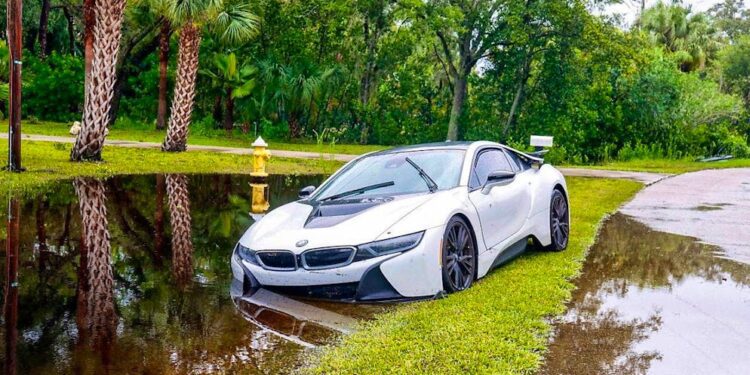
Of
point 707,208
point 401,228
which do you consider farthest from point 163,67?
point 401,228

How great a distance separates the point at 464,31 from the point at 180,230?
21.2 m

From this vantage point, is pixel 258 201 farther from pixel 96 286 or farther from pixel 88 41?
pixel 88 41

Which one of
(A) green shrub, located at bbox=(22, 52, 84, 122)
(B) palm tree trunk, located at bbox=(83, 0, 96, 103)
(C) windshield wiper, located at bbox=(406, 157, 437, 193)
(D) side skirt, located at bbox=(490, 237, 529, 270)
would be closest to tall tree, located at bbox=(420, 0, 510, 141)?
(B) palm tree trunk, located at bbox=(83, 0, 96, 103)

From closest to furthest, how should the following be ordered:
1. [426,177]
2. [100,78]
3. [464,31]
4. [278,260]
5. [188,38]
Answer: [278,260]
[426,177]
[100,78]
[188,38]
[464,31]

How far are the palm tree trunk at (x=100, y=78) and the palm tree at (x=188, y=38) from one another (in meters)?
2.90

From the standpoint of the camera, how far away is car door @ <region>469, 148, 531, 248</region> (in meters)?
6.82

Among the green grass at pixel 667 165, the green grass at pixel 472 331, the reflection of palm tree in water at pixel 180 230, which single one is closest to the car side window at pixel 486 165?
the green grass at pixel 472 331

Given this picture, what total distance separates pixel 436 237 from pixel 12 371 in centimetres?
319

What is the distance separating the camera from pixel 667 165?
24.9 meters

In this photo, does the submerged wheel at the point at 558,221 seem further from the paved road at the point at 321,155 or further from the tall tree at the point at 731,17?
the tall tree at the point at 731,17

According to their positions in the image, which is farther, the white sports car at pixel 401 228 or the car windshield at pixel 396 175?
the car windshield at pixel 396 175

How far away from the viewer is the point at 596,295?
640cm

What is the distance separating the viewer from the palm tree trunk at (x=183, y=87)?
2178 cm

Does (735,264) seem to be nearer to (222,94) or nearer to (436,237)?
(436,237)
